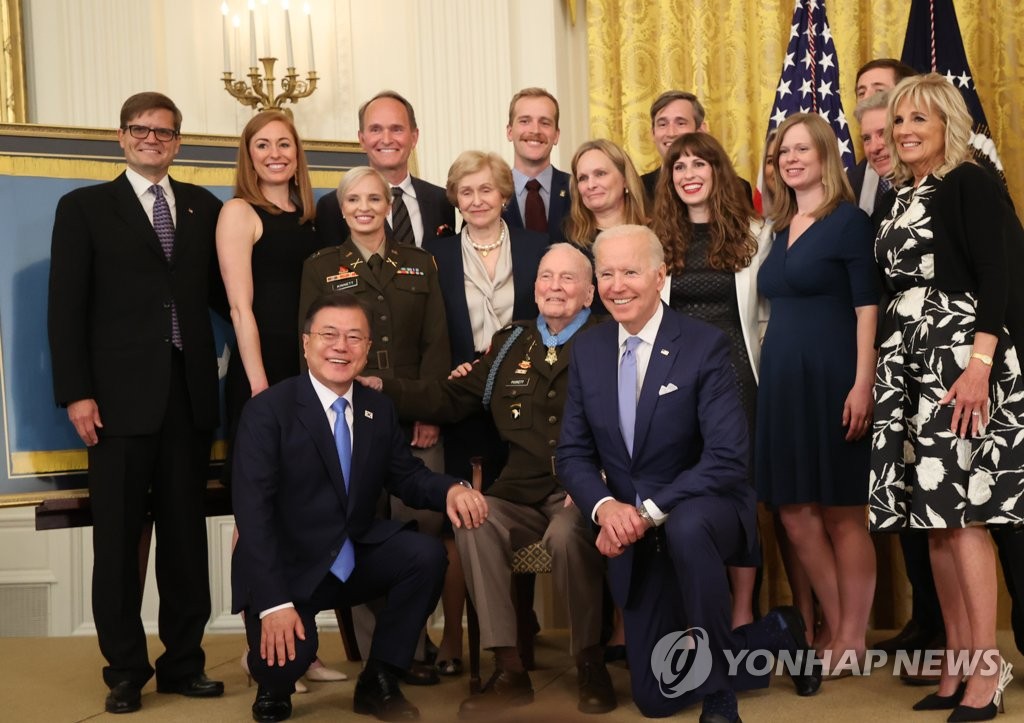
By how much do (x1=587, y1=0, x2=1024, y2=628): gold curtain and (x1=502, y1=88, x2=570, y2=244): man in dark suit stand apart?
0.92 metres

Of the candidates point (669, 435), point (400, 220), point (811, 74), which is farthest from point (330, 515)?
point (811, 74)

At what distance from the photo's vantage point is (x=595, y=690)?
147 inches

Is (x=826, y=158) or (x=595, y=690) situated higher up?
(x=826, y=158)

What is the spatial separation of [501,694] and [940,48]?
3.14m

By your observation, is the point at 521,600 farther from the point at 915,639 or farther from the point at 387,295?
the point at 915,639

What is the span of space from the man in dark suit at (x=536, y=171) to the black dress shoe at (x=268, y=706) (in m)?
1.91

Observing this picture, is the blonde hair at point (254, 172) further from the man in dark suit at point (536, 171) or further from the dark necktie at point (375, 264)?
the man in dark suit at point (536, 171)

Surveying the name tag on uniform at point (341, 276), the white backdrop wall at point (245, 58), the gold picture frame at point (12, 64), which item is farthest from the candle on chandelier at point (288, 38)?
the name tag on uniform at point (341, 276)

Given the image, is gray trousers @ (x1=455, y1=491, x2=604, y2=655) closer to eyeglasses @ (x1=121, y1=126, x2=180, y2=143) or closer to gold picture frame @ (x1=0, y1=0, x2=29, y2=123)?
eyeglasses @ (x1=121, y1=126, x2=180, y2=143)

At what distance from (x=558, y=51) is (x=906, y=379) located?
2.76 meters

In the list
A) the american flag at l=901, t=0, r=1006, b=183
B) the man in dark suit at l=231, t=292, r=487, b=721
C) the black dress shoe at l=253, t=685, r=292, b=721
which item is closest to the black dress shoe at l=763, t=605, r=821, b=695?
the man in dark suit at l=231, t=292, r=487, b=721

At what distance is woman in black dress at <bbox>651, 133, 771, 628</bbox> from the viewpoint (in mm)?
4246

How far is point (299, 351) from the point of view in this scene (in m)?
4.26

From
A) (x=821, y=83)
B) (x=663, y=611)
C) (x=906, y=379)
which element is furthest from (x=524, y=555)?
(x=821, y=83)
